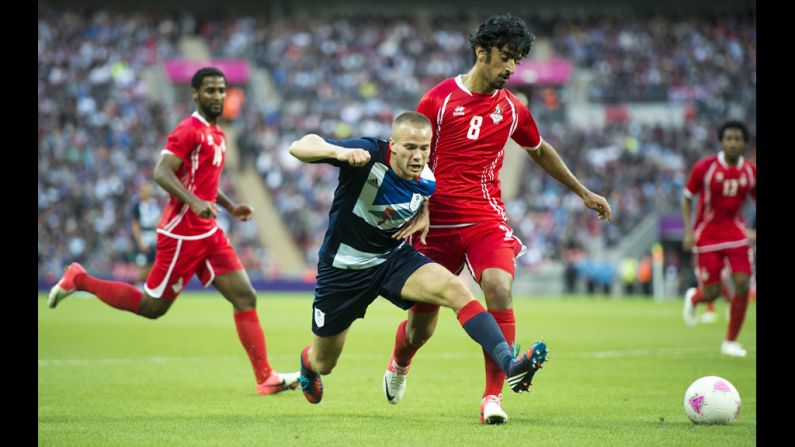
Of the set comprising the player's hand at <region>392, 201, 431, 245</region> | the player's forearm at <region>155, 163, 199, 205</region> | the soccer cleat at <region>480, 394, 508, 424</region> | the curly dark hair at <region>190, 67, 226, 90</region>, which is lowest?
the soccer cleat at <region>480, 394, 508, 424</region>

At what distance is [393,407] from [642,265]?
1004 inches

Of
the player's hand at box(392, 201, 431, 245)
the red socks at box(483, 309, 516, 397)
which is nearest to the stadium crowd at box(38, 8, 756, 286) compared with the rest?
the player's hand at box(392, 201, 431, 245)

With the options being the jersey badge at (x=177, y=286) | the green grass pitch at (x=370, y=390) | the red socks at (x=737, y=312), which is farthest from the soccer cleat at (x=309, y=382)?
the red socks at (x=737, y=312)

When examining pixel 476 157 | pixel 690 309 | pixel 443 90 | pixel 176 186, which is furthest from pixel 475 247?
pixel 690 309

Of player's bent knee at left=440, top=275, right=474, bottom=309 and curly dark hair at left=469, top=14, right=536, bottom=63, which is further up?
curly dark hair at left=469, top=14, right=536, bottom=63

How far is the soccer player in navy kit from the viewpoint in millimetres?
6895

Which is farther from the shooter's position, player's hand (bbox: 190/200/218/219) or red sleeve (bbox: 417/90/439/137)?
player's hand (bbox: 190/200/218/219)

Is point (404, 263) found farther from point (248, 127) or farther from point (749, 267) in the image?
point (248, 127)

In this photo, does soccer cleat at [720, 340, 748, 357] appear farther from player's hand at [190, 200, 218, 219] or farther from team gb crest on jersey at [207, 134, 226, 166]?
player's hand at [190, 200, 218, 219]

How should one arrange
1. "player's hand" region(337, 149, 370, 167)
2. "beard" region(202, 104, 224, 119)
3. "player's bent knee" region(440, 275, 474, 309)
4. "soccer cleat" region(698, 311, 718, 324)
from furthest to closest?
"soccer cleat" region(698, 311, 718, 324) < "beard" region(202, 104, 224, 119) < "player's bent knee" region(440, 275, 474, 309) < "player's hand" region(337, 149, 370, 167)

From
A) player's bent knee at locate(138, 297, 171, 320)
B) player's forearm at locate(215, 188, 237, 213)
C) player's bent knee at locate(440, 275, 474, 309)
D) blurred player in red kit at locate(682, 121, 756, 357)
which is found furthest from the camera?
blurred player in red kit at locate(682, 121, 756, 357)

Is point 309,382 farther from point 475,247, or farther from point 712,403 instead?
point 712,403

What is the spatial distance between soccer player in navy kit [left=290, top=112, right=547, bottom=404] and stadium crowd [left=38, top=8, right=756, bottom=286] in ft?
87.1
